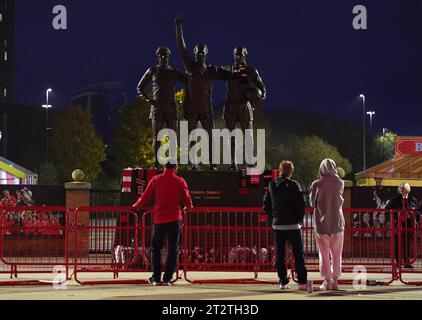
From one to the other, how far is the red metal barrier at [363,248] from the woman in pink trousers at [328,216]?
1.45 metres

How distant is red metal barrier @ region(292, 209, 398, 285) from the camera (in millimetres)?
14617

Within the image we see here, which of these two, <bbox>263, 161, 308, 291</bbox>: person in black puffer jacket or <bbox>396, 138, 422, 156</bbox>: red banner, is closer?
<bbox>263, 161, 308, 291</bbox>: person in black puffer jacket

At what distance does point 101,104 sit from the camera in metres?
180

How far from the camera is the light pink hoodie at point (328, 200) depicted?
12289 millimetres

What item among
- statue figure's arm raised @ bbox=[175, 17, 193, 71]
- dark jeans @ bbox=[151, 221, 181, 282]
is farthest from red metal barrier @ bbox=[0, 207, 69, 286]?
statue figure's arm raised @ bbox=[175, 17, 193, 71]

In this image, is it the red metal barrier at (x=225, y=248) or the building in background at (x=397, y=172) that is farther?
the building in background at (x=397, y=172)

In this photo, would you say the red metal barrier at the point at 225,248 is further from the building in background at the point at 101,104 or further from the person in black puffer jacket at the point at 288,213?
the building in background at the point at 101,104

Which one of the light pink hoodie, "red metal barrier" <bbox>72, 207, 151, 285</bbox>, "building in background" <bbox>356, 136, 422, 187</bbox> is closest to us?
the light pink hoodie

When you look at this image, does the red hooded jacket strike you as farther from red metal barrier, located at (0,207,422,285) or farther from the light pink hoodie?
the light pink hoodie

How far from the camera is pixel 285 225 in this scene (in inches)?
475

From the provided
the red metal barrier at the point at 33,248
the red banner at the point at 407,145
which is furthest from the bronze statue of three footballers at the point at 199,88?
the red banner at the point at 407,145

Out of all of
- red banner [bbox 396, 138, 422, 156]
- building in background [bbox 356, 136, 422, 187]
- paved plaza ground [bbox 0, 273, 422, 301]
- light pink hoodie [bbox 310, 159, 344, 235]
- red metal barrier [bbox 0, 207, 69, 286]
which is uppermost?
red banner [bbox 396, 138, 422, 156]

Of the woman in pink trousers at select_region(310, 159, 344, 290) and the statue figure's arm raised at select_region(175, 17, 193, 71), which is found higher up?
the statue figure's arm raised at select_region(175, 17, 193, 71)

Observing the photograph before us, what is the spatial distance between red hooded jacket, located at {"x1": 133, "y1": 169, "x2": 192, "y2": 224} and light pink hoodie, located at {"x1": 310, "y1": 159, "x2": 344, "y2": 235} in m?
1.93
